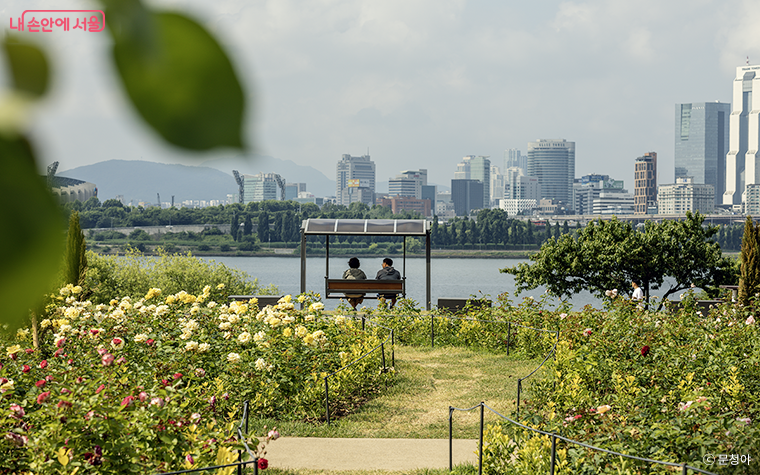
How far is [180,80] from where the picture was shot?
0.67ft

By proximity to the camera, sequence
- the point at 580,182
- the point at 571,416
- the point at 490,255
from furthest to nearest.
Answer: the point at 580,182
the point at 490,255
the point at 571,416

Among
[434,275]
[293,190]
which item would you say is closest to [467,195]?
[434,275]

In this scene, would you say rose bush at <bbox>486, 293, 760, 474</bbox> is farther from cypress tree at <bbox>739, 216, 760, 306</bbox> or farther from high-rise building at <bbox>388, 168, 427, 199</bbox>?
cypress tree at <bbox>739, 216, 760, 306</bbox>

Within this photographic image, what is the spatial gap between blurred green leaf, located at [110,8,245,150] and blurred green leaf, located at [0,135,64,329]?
0.04 meters

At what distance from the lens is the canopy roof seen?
48.2 feet

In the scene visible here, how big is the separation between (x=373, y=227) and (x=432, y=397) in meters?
7.41

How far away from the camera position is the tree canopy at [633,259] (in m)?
15.7

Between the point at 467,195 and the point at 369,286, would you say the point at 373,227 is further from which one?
the point at 467,195

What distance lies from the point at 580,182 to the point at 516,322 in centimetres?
17932

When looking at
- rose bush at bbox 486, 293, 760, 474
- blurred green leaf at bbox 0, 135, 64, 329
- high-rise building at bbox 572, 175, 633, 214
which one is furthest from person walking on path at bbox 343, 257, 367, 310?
high-rise building at bbox 572, 175, 633, 214

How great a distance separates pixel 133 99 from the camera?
19 cm

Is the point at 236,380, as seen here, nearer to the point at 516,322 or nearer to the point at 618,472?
the point at 618,472

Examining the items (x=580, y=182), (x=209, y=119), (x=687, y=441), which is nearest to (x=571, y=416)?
(x=687, y=441)

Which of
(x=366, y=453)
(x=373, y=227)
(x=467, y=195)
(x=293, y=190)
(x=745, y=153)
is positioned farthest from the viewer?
(x=467, y=195)
